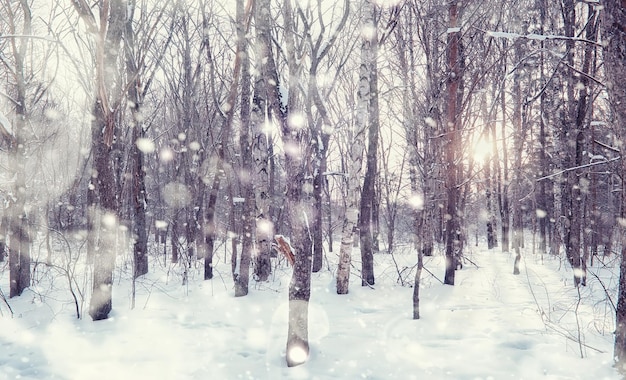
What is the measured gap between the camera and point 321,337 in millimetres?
4910

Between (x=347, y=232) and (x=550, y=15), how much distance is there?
838cm

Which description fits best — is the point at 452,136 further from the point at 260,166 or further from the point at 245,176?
the point at 245,176

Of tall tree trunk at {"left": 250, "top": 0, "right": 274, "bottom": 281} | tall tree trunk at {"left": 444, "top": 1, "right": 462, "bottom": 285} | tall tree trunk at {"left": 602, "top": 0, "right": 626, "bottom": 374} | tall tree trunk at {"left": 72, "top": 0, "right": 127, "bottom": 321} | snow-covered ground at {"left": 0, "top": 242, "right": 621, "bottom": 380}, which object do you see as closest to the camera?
tall tree trunk at {"left": 602, "top": 0, "right": 626, "bottom": 374}

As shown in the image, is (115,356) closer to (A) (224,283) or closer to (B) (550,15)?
(A) (224,283)

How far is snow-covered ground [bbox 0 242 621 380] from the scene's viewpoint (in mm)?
3877

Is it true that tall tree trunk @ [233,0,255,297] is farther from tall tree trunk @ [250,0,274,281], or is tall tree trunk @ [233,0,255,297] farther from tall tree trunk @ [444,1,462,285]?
tall tree trunk @ [444,1,462,285]

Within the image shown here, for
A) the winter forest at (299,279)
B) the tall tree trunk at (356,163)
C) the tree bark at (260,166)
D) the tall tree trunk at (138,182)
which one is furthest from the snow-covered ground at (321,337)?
the tall tree trunk at (138,182)

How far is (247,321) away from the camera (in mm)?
5766

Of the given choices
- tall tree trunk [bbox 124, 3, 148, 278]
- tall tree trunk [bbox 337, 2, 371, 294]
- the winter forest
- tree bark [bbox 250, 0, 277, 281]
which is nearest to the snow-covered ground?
the winter forest

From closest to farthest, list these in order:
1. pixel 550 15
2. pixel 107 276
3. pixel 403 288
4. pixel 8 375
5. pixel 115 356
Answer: pixel 8 375 → pixel 115 356 → pixel 107 276 → pixel 403 288 → pixel 550 15

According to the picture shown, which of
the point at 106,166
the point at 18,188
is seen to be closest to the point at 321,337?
the point at 106,166

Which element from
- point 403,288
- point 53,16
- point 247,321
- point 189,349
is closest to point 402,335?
point 247,321

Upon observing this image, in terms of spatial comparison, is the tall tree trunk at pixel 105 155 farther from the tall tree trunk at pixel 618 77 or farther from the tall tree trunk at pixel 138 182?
the tall tree trunk at pixel 618 77

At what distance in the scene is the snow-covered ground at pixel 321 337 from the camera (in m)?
3.88
